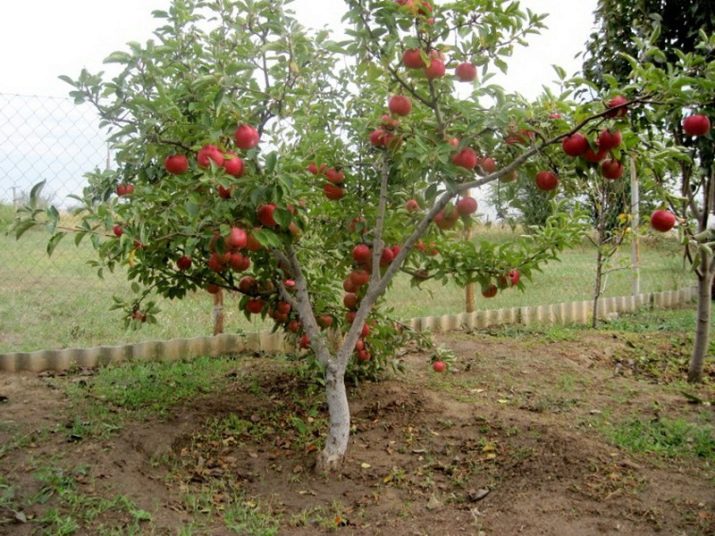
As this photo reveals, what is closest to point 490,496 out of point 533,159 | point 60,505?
point 533,159

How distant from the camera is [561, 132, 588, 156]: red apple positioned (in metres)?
2.29

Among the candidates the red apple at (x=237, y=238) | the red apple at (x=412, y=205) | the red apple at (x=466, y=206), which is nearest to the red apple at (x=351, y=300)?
the red apple at (x=412, y=205)

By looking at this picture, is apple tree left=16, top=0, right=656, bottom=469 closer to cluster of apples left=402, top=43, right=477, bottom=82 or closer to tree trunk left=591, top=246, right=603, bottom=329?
cluster of apples left=402, top=43, right=477, bottom=82

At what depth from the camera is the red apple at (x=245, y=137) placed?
2.39 meters

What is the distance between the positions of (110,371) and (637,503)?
3245mm

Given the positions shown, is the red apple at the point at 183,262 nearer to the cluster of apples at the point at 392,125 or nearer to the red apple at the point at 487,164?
the cluster of apples at the point at 392,125

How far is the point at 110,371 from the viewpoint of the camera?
14.5 ft

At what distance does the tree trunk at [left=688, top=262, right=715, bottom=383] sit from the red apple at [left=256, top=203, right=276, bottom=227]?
3154 mm

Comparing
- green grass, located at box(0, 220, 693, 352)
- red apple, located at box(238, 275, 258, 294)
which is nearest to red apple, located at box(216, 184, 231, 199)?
red apple, located at box(238, 275, 258, 294)

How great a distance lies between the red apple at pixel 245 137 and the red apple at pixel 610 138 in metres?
1.20

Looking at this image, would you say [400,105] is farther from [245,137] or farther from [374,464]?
[374,464]

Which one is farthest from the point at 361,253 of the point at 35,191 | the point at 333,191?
the point at 35,191

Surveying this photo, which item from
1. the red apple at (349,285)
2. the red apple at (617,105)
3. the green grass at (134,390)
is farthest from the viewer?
the green grass at (134,390)

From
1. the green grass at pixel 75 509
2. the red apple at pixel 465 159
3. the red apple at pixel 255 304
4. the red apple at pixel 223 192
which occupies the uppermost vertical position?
the red apple at pixel 465 159
